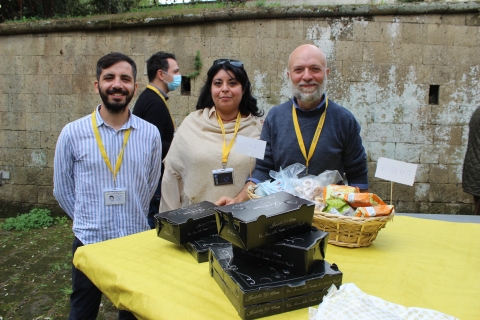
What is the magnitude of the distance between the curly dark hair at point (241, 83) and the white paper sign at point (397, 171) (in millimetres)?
1225

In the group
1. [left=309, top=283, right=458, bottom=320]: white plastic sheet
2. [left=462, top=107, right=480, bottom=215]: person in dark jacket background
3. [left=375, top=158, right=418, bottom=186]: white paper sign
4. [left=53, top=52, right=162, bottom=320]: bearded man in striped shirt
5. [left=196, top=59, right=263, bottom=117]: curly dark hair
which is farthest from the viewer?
[left=462, top=107, right=480, bottom=215]: person in dark jacket background

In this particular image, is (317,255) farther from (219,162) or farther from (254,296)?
(219,162)

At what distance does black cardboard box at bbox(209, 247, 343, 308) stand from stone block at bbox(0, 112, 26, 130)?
22.0 ft

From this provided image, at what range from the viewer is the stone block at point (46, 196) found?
6.73 meters

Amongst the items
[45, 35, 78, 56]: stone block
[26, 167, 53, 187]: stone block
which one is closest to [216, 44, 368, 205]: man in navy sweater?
[45, 35, 78, 56]: stone block

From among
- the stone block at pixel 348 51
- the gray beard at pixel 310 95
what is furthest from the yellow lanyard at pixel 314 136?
the stone block at pixel 348 51

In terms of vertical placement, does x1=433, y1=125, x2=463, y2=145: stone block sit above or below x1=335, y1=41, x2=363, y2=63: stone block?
below

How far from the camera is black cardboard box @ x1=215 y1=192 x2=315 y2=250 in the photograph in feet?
Answer: 4.00

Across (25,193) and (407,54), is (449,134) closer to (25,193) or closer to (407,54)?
(407,54)

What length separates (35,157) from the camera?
6695 mm

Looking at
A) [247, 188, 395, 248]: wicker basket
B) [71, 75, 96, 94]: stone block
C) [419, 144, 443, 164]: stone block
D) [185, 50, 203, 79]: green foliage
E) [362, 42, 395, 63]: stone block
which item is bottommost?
[247, 188, 395, 248]: wicker basket

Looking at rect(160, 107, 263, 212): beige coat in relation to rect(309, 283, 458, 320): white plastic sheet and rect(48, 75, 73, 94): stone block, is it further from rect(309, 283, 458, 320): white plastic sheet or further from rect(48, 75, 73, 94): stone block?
rect(48, 75, 73, 94): stone block

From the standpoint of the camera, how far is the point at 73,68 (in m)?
6.46

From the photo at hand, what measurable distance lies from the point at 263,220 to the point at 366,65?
5.47 metres
